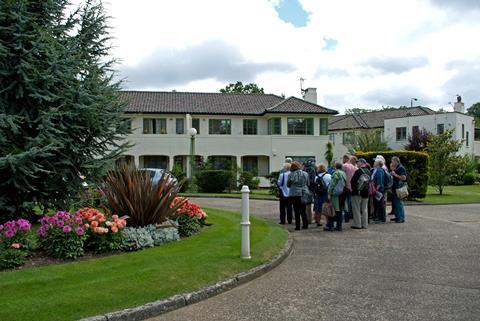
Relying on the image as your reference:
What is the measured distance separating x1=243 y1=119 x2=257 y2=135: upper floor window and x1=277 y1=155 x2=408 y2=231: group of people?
26107 mm

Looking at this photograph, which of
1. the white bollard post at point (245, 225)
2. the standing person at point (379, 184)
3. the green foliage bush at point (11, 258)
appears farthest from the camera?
the standing person at point (379, 184)

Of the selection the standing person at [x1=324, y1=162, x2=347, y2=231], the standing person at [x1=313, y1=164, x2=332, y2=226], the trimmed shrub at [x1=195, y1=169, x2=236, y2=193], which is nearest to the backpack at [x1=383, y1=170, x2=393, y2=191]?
the standing person at [x1=313, y1=164, x2=332, y2=226]

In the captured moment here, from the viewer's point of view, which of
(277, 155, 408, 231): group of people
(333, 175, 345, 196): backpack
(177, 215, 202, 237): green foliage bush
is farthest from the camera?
(277, 155, 408, 231): group of people

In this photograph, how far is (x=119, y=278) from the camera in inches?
246

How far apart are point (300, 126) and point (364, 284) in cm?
3253

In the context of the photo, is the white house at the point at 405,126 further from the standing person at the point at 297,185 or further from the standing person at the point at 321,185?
the standing person at the point at 297,185

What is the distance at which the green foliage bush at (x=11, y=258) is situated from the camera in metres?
6.78

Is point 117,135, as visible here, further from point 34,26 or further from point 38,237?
point 38,237

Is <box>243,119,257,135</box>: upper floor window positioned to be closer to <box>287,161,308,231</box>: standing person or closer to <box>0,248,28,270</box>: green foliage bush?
<box>287,161,308,231</box>: standing person

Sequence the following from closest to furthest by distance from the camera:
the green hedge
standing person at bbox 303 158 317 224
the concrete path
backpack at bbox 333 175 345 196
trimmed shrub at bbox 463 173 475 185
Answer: the concrete path → backpack at bbox 333 175 345 196 → standing person at bbox 303 158 317 224 → the green hedge → trimmed shrub at bbox 463 173 475 185

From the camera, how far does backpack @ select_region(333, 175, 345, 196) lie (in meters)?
11.1

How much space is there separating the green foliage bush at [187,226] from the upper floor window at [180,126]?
27.8 meters

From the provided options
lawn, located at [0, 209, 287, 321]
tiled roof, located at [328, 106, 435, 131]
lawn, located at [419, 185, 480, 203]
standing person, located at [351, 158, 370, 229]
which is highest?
tiled roof, located at [328, 106, 435, 131]

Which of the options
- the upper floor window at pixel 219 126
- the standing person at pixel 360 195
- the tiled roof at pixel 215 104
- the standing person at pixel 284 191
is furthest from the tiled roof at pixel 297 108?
the standing person at pixel 360 195
